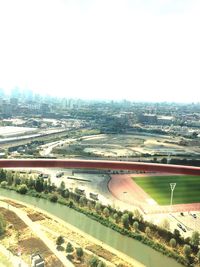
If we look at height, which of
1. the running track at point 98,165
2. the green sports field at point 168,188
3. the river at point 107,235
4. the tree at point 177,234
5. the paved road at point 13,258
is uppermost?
the running track at point 98,165

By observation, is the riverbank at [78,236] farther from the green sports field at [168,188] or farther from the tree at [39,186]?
the green sports field at [168,188]

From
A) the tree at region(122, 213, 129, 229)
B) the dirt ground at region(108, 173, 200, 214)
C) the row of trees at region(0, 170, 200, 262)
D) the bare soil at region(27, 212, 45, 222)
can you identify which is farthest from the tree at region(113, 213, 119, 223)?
the bare soil at region(27, 212, 45, 222)

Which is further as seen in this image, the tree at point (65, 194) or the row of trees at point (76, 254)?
the tree at point (65, 194)

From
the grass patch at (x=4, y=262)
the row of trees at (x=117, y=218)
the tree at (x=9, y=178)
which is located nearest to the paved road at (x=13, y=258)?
the grass patch at (x=4, y=262)

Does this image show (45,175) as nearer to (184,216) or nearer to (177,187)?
(177,187)

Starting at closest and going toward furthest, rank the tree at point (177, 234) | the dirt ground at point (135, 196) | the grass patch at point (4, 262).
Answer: the grass patch at point (4, 262) → the tree at point (177, 234) → the dirt ground at point (135, 196)

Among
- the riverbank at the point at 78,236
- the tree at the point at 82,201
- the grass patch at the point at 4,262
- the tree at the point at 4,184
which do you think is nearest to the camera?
the grass patch at the point at 4,262

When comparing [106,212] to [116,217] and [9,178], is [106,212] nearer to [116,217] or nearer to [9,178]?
[116,217]
